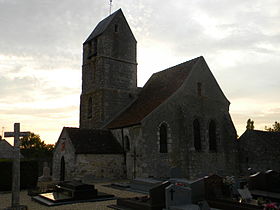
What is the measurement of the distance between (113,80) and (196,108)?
8205 millimetres

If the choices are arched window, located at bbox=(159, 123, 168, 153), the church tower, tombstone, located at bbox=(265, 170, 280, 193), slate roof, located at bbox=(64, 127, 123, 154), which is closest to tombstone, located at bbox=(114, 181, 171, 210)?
tombstone, located at bbox=(265, 170, 280, 193)

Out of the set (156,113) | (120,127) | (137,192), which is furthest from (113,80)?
(137,192)

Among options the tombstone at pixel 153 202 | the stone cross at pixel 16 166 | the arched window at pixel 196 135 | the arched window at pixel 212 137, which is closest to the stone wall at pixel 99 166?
the arched window at pixel 196 135

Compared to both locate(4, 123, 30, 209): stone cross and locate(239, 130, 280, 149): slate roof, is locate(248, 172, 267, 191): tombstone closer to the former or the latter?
locate(4, 123, 30, 209): stone cross

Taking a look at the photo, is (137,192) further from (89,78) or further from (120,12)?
(120,12)

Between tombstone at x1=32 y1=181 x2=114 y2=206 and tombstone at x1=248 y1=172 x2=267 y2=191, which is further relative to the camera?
tombstone at x1=248 y1=172 x2=267 y2=191

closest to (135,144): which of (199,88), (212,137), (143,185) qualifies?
(143,185)

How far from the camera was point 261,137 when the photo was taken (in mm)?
27297

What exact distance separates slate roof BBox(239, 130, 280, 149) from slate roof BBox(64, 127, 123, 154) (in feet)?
44.9

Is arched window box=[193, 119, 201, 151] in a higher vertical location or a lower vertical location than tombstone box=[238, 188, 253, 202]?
higher

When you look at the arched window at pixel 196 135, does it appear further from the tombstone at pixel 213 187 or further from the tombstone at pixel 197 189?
the tombstone at pixel 197 189

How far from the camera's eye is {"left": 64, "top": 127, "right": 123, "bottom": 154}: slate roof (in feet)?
66.0

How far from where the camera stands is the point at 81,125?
28.0m

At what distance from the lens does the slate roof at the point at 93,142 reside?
20125 millimetres
